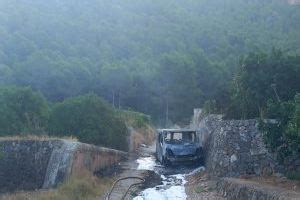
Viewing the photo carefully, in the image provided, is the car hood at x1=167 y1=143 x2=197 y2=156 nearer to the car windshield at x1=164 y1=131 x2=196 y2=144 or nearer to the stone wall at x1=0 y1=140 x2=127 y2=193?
the car windshield at x1=164 y1=131 x2=196 y2=144

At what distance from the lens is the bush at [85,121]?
31359 mm

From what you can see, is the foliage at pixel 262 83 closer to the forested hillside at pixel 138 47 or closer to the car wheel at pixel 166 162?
the car wheel at pixel 166 162

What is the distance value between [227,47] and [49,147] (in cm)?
4833

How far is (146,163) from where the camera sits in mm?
31969

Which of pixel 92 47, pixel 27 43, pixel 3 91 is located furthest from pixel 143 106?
pixel 3 91

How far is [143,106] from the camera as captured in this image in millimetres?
72375

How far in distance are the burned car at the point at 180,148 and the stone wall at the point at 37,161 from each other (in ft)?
13.3

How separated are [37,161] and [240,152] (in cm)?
1019

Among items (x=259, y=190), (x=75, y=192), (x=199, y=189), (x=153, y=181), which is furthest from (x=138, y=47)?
(x=259, y=190)

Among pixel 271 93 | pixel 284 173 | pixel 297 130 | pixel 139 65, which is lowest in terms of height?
pixel 284 173

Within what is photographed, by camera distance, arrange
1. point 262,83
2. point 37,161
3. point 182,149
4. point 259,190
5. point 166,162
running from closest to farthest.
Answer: point 259,190, point 37,161, point 182,149, point 262,83, point 166,162

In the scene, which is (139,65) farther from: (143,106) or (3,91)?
(3,91)

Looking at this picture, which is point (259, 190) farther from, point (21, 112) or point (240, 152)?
point (21, 112)

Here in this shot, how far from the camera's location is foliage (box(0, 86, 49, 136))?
33.7 metres
